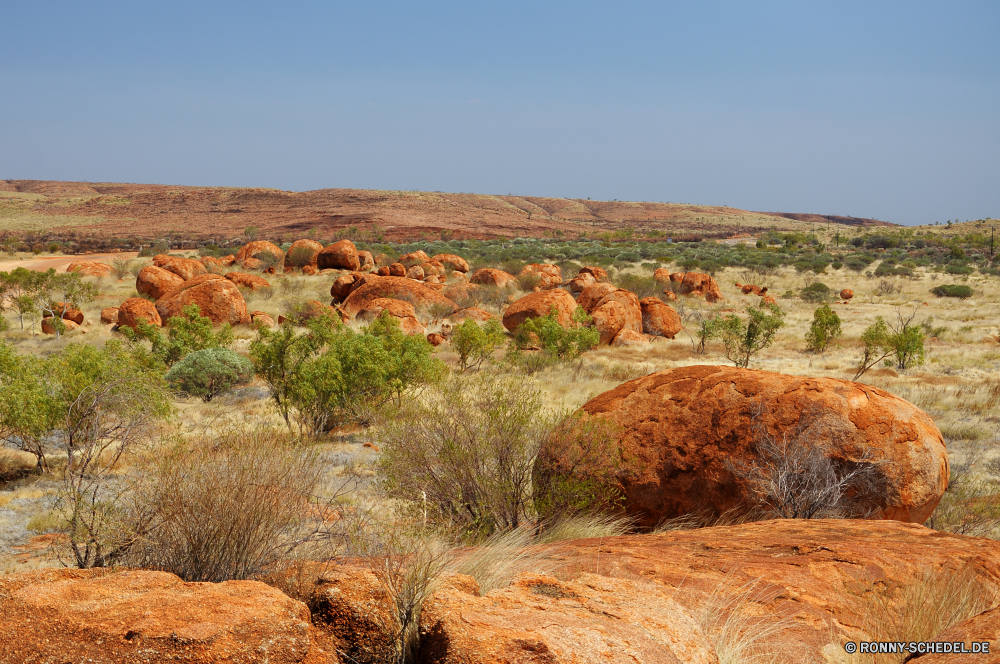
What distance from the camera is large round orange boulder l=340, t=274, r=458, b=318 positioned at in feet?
76.2

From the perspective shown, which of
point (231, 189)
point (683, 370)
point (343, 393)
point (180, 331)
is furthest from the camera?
point (231, 189)

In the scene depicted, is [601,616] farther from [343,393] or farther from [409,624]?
[343,393]

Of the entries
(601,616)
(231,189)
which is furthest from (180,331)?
(231,189)

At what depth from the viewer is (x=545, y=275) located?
31.1 meters

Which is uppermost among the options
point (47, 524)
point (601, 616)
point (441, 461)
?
point (601, 616)

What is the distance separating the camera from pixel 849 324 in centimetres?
2456

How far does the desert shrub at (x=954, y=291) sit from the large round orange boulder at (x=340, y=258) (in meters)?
29.5

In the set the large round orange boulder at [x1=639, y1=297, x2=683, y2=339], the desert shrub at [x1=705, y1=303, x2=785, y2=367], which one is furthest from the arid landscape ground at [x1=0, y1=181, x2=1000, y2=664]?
the large round orange boulder at [x1=639, y1=297, x2=683, y2=339]

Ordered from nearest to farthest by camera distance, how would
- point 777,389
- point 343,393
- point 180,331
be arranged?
point 777,389 < point 343,393 < point 180,331

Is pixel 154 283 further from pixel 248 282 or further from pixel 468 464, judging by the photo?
pixel 468 464

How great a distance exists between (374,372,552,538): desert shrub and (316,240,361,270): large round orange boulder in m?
27.9

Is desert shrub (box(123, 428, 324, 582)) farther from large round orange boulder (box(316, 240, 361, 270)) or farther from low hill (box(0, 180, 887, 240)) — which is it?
low hill (box(0, 180, 887, 240))

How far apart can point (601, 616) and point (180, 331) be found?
52.0ft

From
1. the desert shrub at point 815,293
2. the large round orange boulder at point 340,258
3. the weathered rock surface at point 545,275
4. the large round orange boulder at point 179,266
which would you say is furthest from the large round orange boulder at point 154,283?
the desert shrub at point 815,293
